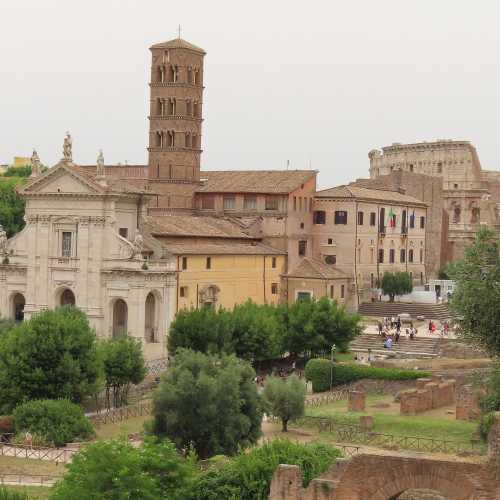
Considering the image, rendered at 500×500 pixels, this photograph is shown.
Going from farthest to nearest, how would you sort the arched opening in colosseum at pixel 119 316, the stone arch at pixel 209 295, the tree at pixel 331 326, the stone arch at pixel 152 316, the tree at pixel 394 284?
the tree at pixel 394 284
the stone arch at pixel 209 295
the arched opening in colosseum at pixel 119 316
the stone arch at pixel 152 316
the tree at pixel 331 326

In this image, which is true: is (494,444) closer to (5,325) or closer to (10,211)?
(5,325)

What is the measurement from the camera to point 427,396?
53.3 metres

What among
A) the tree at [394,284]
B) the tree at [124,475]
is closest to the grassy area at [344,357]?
the tree at [394,284]

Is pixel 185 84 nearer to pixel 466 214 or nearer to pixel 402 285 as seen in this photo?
pixel 402 285

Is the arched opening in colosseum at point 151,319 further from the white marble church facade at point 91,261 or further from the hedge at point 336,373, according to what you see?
the hedge at point 336,373

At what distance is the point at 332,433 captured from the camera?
48.4 metres

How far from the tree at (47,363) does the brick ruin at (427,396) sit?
45.1 ft

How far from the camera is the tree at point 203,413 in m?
44.5

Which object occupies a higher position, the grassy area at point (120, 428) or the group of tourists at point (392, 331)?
the group of tourists at point (392, 331)

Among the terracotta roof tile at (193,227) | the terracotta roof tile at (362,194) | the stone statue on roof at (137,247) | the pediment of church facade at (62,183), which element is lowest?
the stone statue on roof at (137,247)

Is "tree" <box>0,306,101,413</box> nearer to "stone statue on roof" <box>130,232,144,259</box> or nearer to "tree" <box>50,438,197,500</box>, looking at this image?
"stone statue on roof" <box>130,232,144,259</box>

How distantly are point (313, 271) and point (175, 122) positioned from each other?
13.9 m

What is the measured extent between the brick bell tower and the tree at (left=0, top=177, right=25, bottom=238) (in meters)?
19.0

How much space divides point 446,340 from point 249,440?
82.1 ft
